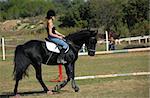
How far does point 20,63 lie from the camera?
35.8 feet

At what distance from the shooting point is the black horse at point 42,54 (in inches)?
430

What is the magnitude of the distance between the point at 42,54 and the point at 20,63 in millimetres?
664

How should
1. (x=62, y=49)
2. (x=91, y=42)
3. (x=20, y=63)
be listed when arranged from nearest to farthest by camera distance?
(x=20, y=63), (x=62, y=49), (x=91, y=42)

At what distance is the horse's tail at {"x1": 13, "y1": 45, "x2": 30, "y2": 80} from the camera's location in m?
10.9

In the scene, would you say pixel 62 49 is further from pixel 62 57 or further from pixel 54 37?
pixel 54 37

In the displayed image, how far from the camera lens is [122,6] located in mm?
55531

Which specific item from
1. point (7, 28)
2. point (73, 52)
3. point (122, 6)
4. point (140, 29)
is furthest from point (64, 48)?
point (7, 28)

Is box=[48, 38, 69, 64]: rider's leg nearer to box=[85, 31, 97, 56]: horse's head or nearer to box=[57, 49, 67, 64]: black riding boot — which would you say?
box=[57, 49, 67, 64]: black riding boot

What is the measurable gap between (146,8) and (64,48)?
3846cm

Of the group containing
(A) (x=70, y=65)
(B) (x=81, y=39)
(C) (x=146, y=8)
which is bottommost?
(A) (x=70, y=65)

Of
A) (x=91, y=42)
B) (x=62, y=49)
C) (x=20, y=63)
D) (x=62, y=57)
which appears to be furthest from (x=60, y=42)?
(x=20, y=63)

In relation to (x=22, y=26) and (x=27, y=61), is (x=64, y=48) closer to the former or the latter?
(x=27, y=61)

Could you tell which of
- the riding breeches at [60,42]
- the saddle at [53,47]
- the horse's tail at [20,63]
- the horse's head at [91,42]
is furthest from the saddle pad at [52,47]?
the horse's head at [91,42]

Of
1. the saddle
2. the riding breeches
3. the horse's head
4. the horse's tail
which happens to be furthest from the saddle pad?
the horse's head
